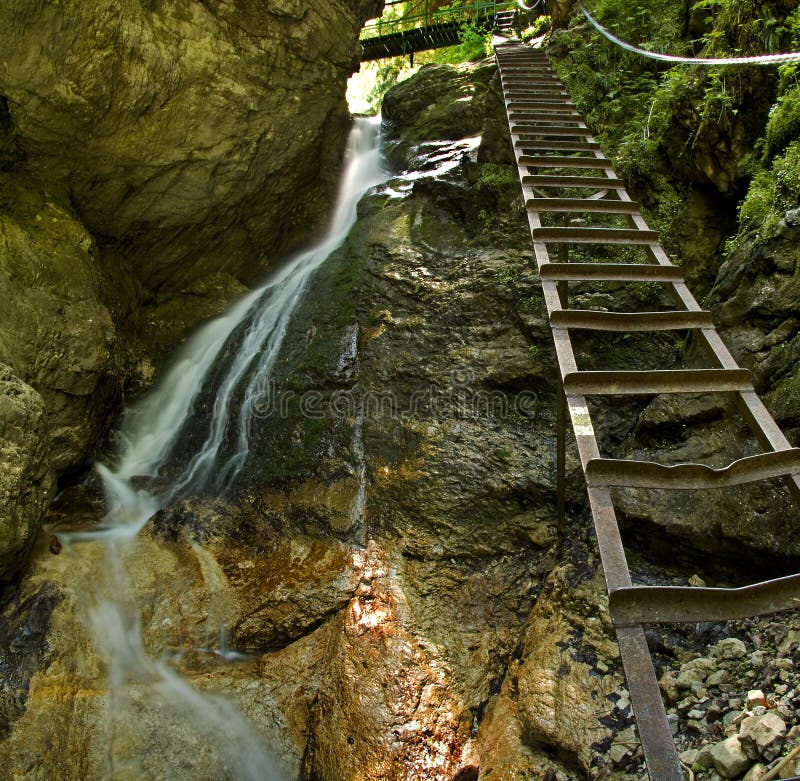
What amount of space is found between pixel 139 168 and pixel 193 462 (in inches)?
149

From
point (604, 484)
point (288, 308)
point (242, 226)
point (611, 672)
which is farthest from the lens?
point (242, 226)

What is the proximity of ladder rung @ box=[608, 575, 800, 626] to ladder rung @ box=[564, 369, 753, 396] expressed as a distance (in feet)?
3.92

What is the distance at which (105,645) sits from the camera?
4457 mm

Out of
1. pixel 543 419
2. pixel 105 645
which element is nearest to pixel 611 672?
pixel 543 419

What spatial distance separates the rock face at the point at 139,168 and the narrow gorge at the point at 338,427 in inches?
1.5

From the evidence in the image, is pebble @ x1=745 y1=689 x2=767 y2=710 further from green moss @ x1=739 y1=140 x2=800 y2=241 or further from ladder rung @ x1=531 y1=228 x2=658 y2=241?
green moss @ x1=739 y1=140 x2=800 y2=241

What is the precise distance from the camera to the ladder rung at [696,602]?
2.33 m

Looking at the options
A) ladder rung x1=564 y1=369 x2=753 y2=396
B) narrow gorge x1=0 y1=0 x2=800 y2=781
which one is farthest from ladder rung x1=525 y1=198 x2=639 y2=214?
ladder rung x1=564 y1=369 x2=753 y2=396

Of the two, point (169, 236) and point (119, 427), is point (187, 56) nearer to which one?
point (169, 236)

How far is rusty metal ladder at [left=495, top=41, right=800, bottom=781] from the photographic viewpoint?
2.26 metres

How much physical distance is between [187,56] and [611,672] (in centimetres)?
778

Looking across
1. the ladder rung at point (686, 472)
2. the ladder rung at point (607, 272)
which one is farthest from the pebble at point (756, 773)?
the ladder rung at point (607, 272)

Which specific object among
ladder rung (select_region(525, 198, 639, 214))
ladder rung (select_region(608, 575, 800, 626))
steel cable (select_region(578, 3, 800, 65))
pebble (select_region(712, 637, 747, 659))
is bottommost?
pebble (select_region(712, 637, 747, 659))

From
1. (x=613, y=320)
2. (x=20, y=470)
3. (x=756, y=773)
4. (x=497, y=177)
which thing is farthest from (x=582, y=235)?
(x=20, y=470)
